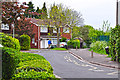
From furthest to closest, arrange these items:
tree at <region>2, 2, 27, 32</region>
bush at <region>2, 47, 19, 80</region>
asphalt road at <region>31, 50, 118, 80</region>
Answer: tree at <region>2, 2, 27, 32</region>, asphalt road at <region>31, 50, 118, 80</region>, bush at <region>2, 47, 19, 80</region>

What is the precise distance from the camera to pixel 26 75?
12.4ft

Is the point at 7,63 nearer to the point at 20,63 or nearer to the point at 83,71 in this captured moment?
the point at 20,63

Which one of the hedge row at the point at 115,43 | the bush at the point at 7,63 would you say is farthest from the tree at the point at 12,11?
the bush at the point at 7,63

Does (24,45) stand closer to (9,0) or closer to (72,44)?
(9,0)

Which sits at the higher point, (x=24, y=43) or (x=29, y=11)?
(x=29, y=11)

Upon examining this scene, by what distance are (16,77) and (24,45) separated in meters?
25.9

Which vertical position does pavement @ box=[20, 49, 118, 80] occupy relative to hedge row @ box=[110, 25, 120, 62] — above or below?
below

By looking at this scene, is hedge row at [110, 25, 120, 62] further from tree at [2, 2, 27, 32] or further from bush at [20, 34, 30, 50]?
bush at [20, 34, 30, 50]

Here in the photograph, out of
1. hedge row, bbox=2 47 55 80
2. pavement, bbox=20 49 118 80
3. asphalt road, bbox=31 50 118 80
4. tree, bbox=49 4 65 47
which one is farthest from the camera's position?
tree, bbox=49 4 65 47

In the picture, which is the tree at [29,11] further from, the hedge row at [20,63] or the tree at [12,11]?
the hedge row at [20,63]

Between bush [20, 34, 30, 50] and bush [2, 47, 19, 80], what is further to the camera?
bush [20, 34, 30, 50]

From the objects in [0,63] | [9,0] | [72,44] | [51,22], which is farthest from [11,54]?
[72,44]

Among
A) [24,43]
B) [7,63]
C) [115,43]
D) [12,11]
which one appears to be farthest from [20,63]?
[24,43]

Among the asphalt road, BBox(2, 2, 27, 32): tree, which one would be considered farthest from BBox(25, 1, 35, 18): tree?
the asphalt road
